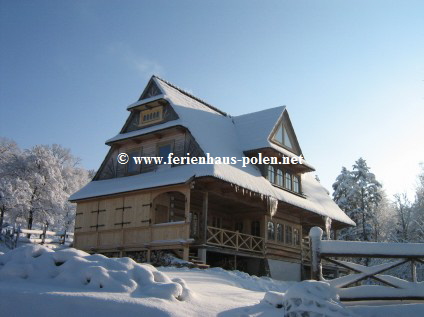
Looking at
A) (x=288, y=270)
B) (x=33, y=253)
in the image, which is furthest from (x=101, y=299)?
(x=288, y=270)

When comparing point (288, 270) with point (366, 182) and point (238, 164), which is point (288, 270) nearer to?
point (238, 164)

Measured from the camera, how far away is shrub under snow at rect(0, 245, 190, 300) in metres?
7.32

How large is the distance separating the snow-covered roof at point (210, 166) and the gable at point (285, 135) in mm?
416

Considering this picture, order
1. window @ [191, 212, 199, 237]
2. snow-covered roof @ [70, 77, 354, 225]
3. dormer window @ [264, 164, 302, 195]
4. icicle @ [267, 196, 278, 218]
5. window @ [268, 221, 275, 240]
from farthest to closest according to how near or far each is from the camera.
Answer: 1. dormer window @ [264, 164, 302, 195]
2. window @ [268, 221, 275, 240]
3. window @ [191, 212, 199, 237]
4. icicle @ [267, 196, 278, 218]
5. snow-covered roof @ [70, 77, 354, 225]

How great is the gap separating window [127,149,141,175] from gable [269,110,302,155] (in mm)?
7154

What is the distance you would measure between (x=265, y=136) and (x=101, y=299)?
18879 mm

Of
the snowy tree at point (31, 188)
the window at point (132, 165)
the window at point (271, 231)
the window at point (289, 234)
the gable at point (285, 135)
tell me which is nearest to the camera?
the window at point (132, 165)

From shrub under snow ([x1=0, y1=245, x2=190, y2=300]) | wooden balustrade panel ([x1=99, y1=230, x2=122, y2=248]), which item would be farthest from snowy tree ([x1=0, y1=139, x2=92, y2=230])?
shrub under snow ([x1=0, y1=245, x2=190, y2=300])

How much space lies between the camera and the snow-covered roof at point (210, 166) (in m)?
20.2

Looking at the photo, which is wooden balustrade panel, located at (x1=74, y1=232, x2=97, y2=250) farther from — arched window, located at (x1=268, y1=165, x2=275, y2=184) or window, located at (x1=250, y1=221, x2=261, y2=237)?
arched window, located at (x1=268, y1=165, x2=275, y2=184)

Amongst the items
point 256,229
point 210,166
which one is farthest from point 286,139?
point 210,166

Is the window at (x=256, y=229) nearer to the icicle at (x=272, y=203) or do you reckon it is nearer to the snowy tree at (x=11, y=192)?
the icicle at (x=272, y=203)

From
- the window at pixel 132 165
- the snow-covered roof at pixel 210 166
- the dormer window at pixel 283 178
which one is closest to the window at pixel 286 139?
the snow-covered roof at pixel 210 166

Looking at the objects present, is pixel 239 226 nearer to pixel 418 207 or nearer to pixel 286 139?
pixel 286 139
